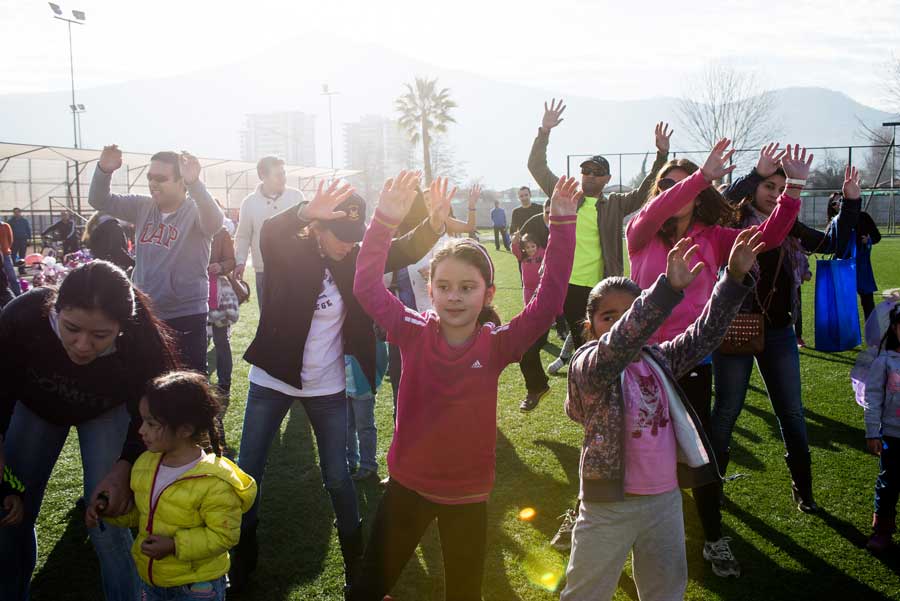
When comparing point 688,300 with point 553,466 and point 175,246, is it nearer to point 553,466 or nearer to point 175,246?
point 553,466

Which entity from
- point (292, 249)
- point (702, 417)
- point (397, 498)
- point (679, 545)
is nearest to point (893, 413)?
point (702, 417)

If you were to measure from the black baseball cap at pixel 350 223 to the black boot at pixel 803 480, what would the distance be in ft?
10.3

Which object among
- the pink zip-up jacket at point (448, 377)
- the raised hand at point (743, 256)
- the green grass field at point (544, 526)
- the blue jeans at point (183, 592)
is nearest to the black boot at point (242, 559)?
the green grass field at point (544, 526)

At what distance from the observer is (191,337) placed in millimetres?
4754

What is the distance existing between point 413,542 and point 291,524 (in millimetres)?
2008

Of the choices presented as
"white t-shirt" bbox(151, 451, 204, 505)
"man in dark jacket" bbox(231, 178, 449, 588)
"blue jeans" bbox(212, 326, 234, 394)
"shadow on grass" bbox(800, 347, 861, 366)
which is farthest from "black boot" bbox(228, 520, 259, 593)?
"shadow on grass" bbox(800, 347, 861, 366)

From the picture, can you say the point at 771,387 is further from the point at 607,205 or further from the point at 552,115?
the point at 552,115

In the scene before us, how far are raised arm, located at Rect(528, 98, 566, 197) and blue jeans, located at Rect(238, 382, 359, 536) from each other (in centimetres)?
266

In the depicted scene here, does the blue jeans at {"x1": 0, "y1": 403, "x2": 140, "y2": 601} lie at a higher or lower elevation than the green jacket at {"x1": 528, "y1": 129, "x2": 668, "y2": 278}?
lower

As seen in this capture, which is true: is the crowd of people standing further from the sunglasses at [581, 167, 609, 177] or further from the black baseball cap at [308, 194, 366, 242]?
the sunglasses at [581, 167, 609, 177]

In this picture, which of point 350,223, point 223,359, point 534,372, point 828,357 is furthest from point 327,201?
point 828,357

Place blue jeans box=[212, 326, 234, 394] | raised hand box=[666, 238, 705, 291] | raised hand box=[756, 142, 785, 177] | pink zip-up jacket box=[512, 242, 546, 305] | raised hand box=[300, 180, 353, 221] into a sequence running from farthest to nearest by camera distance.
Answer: pink zip-up jacket box=[512, 242, 546, 305]
blue jeans box=[212, 326, 234, 394]
raised hand box=[756, 142, 785, 177]
raised hand box=[300, 180, 353, 221]
raised hand box=[666, 238, 705, 291]

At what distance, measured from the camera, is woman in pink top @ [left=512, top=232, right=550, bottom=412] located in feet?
21.5

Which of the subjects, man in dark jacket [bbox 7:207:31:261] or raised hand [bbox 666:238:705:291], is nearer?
raised hand [bbox 666:238:705:291]
